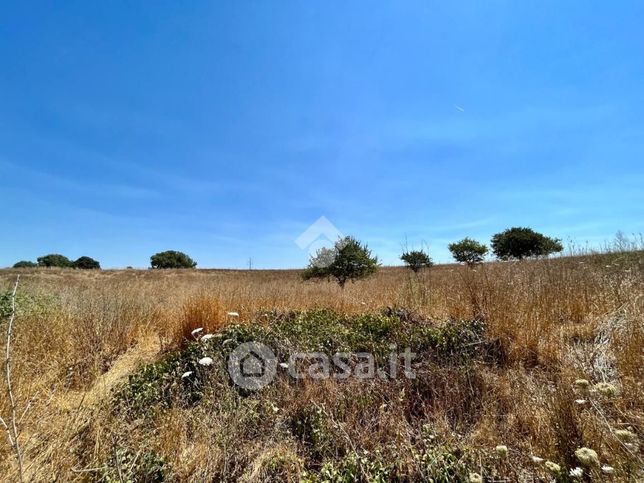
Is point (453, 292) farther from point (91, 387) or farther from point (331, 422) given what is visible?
point (91, 387)

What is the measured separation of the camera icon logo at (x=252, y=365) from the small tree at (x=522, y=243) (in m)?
20.7

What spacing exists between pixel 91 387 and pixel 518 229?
2474 cm

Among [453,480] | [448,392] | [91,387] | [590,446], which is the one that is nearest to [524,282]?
[448,392]

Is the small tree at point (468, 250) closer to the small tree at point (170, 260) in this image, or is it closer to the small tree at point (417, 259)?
the small tree at point (417, 259)

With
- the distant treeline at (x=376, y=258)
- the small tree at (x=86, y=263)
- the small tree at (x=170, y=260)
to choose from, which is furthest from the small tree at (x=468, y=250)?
the small tree at (x=86, y=263)

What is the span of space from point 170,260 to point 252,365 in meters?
40.1

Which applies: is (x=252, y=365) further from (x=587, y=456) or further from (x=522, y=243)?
(x=522, y=243)

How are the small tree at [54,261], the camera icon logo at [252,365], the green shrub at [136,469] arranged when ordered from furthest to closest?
the small tree at [54,261]
the camera icon logo at [252,365]
the green shrub at [136,469]

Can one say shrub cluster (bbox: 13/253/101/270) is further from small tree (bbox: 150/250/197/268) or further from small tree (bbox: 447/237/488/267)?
small tree (bbox: 447/237/488/267)

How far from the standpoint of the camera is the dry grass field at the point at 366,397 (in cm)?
192

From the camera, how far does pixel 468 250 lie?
60.9ft

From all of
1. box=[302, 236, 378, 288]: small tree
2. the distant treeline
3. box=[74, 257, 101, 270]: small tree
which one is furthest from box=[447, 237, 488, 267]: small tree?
box=[74, 257, 101, 270]: small tree

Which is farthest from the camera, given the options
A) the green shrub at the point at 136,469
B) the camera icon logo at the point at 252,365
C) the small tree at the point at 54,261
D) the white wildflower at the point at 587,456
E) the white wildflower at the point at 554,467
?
the small tree at the point at 54,261

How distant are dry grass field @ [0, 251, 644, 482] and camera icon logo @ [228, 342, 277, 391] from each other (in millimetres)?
155
